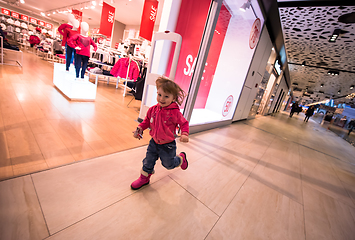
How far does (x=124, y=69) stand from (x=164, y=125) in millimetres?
3907

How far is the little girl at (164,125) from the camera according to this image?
1.14 m

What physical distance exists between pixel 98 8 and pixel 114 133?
1300 cm

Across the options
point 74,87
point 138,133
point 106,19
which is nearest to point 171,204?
point 138,133

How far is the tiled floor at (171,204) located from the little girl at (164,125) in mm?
267

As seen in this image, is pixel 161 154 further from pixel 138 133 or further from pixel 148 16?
pixel 148 16

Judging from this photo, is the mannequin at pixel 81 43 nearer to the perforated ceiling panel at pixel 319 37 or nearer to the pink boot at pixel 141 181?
the pink boot at pixel 141 181

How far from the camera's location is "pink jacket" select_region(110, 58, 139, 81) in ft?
14.4

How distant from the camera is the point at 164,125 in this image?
1220 mm

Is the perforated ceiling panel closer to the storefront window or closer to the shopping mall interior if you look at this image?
the storefront window

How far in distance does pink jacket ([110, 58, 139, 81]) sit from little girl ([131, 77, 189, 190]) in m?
3.71

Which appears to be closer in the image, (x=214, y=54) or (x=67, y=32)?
(x=67, y=32)

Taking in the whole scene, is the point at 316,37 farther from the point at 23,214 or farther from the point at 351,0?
the point at 23,214

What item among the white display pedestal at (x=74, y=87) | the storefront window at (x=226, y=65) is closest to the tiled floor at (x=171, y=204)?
the storefront window at (x=226, y=65)

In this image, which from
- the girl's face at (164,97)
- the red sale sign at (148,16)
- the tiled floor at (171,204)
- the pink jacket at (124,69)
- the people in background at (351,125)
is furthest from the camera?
the people in background at (351,125)
